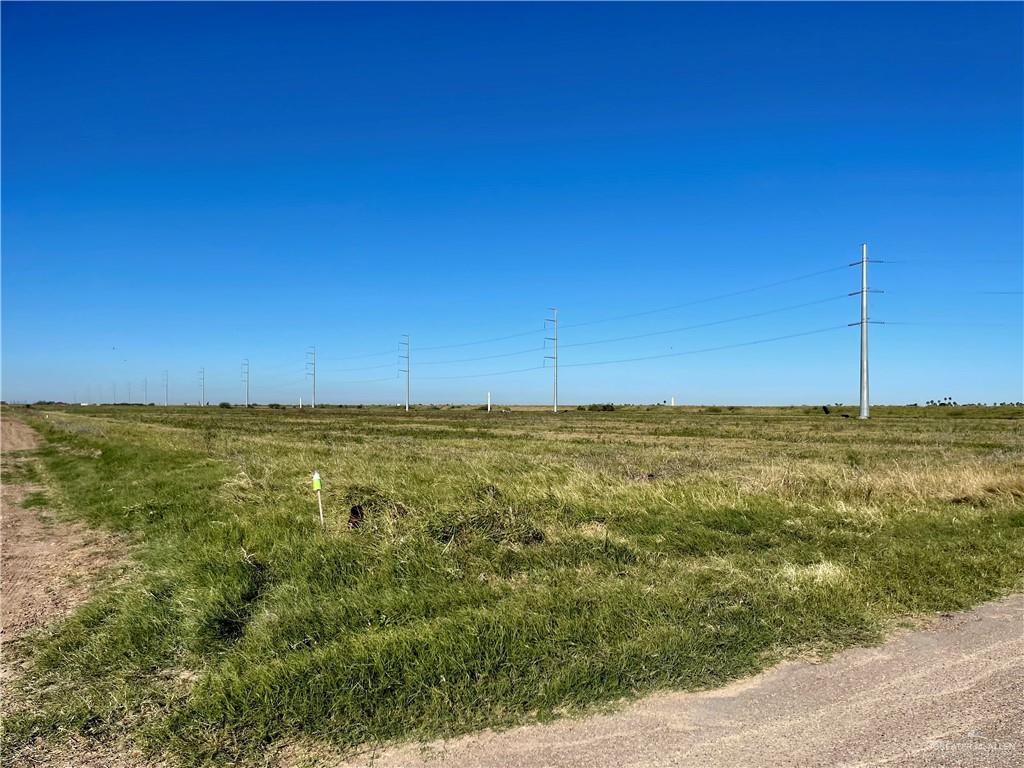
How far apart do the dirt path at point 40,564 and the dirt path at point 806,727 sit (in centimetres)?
527

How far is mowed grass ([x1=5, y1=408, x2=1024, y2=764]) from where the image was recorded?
4980mm

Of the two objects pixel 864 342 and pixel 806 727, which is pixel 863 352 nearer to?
pixel 864 342

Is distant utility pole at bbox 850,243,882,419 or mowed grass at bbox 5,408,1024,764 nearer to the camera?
mowed grass at bbox 5,408,1024,764

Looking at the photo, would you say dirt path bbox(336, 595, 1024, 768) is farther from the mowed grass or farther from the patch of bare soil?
the patch of bare soil

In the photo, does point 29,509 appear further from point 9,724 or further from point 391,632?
point 391,632

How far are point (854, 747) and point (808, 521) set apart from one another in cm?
683

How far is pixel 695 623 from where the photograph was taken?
6.07 meters

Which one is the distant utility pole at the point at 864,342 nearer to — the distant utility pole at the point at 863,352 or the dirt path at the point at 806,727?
the distant utility pole at the point at 863,352

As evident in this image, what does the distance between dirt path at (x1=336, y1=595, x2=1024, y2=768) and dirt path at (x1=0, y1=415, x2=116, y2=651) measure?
527 centimetres

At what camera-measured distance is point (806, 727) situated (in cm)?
439

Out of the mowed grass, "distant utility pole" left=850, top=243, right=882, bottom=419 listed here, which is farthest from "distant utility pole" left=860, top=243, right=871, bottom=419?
the mowed grass

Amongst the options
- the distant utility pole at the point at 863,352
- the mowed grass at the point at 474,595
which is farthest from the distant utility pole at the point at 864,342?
the mowed grass at the point at 474,595

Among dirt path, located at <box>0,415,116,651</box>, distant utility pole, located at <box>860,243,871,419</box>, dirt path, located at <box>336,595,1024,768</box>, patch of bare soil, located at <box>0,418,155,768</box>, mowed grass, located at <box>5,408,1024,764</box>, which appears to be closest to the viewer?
dirt path, located at <box>336,595,1024,768</box>

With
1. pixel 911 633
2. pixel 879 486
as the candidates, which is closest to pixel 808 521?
pixel 879 486
